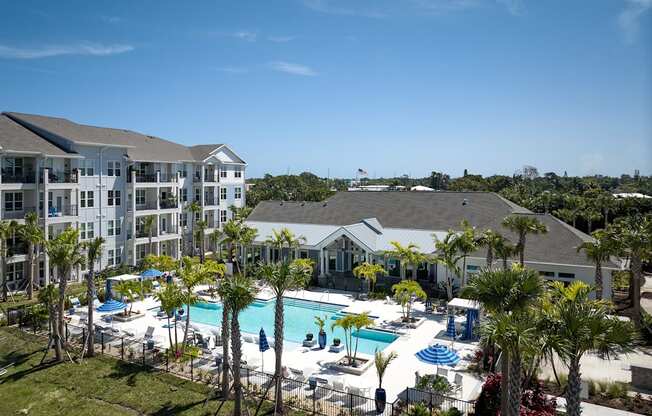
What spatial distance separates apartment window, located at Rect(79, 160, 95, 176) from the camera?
40406 mm

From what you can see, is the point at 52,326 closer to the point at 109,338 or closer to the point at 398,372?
the point at 109,338

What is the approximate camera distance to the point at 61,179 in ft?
126

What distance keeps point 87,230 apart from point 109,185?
14.7 feet

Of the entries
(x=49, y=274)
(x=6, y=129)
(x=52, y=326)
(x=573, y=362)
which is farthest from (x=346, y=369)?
(x=6, y=129)

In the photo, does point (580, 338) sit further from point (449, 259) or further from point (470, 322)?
point (449, 259)

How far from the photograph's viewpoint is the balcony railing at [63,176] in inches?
1475

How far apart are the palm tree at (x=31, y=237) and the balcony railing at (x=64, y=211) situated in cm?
247

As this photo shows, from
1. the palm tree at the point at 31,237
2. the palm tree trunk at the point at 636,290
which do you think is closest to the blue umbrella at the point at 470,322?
the palm tree trunk at the point at 636,290

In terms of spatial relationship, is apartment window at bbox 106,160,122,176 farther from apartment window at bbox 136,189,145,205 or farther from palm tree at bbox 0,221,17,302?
palm tree at bbox 0,221,17,302

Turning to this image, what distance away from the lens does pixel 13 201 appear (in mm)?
35594

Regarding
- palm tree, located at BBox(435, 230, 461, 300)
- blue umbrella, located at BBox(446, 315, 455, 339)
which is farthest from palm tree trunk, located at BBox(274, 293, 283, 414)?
palm tree, located at BBox(435, 230, 461, 300)

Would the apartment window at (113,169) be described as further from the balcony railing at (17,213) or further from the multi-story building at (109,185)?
the balcony railing at (17,213)

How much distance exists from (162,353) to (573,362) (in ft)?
63.1

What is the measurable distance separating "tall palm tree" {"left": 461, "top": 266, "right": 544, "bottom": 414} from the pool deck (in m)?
6.55
